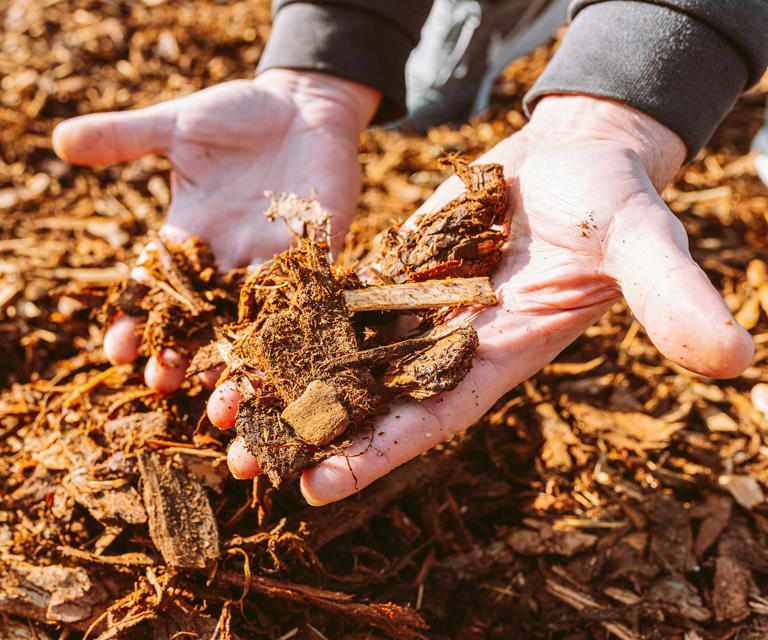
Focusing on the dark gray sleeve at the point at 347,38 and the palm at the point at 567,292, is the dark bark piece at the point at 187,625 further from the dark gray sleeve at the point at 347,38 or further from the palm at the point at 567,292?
the dark gray sleeve at the point at 347,38

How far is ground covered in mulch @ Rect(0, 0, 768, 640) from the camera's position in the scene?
2.04 meters

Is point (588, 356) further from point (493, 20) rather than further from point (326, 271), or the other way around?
point (493, 20)

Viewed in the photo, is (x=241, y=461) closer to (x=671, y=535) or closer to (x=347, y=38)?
(x=671, y=535)

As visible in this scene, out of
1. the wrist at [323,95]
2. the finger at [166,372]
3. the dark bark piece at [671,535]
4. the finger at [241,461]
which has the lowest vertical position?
A: the dark bark piece at [671,535]

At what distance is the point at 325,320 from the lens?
2076mm

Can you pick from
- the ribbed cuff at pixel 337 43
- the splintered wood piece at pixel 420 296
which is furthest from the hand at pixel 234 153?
the splintered wood piece at pixel 420 296

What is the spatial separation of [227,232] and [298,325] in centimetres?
102

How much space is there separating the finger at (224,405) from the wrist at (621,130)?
1.59 meters

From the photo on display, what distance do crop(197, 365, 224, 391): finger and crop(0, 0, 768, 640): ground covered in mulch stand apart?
77mm

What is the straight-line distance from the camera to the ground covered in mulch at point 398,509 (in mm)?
2039

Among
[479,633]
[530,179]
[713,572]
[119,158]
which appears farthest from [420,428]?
[119,158]

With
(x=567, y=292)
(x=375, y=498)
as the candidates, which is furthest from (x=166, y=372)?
(x=567, y=292)

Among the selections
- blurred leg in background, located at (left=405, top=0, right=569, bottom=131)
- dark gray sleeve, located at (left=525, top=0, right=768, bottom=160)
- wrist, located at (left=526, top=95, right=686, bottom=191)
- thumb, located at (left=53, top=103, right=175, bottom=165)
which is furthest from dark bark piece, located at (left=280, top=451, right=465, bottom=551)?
blurred leg in background, located at (left=405, top=0, right=569, bottom=131)

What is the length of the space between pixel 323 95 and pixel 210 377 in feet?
5.67
